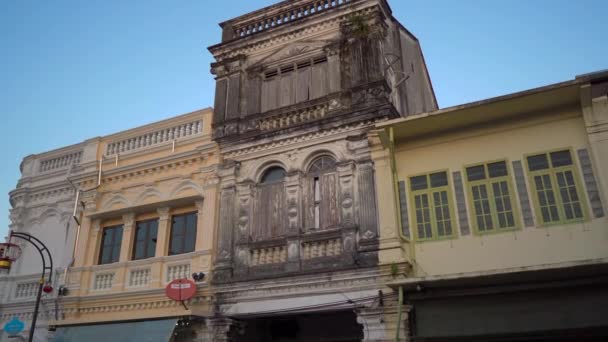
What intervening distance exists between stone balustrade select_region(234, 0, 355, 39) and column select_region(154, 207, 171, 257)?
5.51m

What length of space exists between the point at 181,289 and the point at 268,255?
2205mm

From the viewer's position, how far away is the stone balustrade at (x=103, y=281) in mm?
14125

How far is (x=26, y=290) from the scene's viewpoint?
15.3 meters

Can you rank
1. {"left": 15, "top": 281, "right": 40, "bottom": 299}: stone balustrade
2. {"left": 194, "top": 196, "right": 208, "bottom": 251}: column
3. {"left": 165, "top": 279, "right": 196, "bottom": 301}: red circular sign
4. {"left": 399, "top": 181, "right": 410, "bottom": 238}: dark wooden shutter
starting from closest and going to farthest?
1. {"left": 399, "top": 181, "right": 410, "bottom": 238}: dark wooden shutter
2. {"left": 165, "top": 279, "right": 196, "bottom": 301}: red circular sign
3. {"left": 194, "top": 196, "right": 208, "bottom": 251}: column
4. {"left": 15, "top": 281, "right": 40, "bottom": 299}: stone balustrade

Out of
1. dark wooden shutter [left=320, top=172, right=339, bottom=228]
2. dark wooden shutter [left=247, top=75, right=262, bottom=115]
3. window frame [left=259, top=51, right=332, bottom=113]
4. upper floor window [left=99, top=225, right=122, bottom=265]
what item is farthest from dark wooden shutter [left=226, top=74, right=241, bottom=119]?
upper floor window [left=99, top=225, right=122, bottom=265]

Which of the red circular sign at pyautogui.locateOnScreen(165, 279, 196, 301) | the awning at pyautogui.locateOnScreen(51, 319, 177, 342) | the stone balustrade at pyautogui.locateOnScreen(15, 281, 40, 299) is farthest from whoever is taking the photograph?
the stone balustrade at pyautogui.locateOnScreen(15, 281, 40, 299)

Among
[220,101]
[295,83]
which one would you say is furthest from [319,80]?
[220,101]

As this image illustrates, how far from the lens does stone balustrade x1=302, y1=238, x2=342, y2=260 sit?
452 inches

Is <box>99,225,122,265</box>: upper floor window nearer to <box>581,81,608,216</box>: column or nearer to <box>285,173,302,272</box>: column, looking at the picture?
<box>285,173,302,272</box>: column

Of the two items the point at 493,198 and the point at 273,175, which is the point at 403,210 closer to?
the point at 493,198

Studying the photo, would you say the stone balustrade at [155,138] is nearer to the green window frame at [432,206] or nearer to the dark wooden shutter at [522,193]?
the green window frame at [432,206]

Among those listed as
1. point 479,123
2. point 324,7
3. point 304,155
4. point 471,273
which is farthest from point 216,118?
point 471,273

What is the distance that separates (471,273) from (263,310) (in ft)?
15.2

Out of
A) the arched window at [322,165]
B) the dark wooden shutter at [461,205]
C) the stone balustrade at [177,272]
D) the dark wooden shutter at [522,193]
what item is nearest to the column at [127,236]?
the stone balustrade at [177,272]
